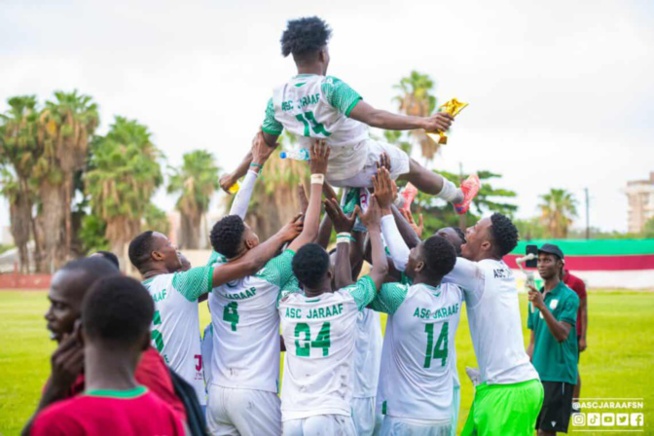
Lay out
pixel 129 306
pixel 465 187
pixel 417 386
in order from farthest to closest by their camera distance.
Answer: pixel 465 187
pixel 417 386
pixel 129 306

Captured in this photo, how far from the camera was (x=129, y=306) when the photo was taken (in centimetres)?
283

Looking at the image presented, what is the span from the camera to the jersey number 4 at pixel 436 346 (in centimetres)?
549

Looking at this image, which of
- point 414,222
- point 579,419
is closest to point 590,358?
point 579,419

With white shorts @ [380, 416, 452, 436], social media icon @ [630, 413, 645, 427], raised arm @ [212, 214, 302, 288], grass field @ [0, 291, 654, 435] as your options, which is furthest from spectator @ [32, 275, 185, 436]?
social media icon @ [630, 413, 645, 427]

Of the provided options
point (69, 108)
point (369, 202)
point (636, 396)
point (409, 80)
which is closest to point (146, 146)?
A: point (69, 108)

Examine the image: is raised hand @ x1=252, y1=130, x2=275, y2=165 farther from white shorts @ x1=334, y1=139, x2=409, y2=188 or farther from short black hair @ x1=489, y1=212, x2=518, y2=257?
short black hair @ x1=489, y1=212, x2=518, y2=257

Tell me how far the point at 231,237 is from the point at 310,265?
72 cm

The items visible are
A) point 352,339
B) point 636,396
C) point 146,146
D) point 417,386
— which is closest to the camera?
point 352,339

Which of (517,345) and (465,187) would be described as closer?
(517,345)

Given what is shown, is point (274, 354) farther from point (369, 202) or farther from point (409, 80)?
point (409, 80)

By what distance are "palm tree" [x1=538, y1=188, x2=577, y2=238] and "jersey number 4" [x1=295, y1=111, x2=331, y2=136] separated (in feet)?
201

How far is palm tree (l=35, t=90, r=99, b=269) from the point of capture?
51.1m

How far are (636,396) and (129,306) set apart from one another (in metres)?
10.9

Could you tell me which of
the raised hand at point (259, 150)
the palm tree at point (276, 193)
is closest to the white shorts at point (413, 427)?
the raised hand at point (259, 150)
